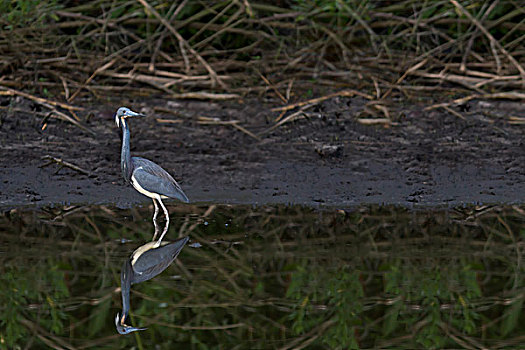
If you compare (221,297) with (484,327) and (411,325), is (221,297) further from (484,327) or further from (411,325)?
(484,327)

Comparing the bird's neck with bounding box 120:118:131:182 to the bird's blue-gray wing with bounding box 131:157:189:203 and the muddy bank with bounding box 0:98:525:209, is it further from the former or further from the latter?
the muddy bank with bounding box 0:98:525:209

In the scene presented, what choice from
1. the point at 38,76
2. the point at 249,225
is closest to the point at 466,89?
the point at 249,225

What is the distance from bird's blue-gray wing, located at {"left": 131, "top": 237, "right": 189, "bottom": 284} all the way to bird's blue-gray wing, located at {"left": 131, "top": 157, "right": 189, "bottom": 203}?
0.75 meters

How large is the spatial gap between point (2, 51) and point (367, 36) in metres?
4.38

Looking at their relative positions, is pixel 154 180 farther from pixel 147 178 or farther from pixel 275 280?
pixel 275 280

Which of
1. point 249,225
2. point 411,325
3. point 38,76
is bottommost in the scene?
point 38,76

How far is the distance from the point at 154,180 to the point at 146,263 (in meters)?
1.32

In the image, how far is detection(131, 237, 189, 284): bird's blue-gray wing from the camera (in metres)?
6.08

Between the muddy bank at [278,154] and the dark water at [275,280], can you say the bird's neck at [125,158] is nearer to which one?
the dark water at [275,280]

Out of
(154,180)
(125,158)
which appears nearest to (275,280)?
(154,180)

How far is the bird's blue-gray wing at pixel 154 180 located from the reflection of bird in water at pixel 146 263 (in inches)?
26.9

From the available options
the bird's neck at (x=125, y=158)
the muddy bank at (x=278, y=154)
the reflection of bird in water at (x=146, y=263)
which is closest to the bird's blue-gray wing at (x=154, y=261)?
the reflection of bird in water at (x=146, y=263)

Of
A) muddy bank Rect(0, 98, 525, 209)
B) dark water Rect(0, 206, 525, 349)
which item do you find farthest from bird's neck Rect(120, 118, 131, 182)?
muddy bank Rect(0, 98, 525, 209)

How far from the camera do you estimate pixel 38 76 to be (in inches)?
418
